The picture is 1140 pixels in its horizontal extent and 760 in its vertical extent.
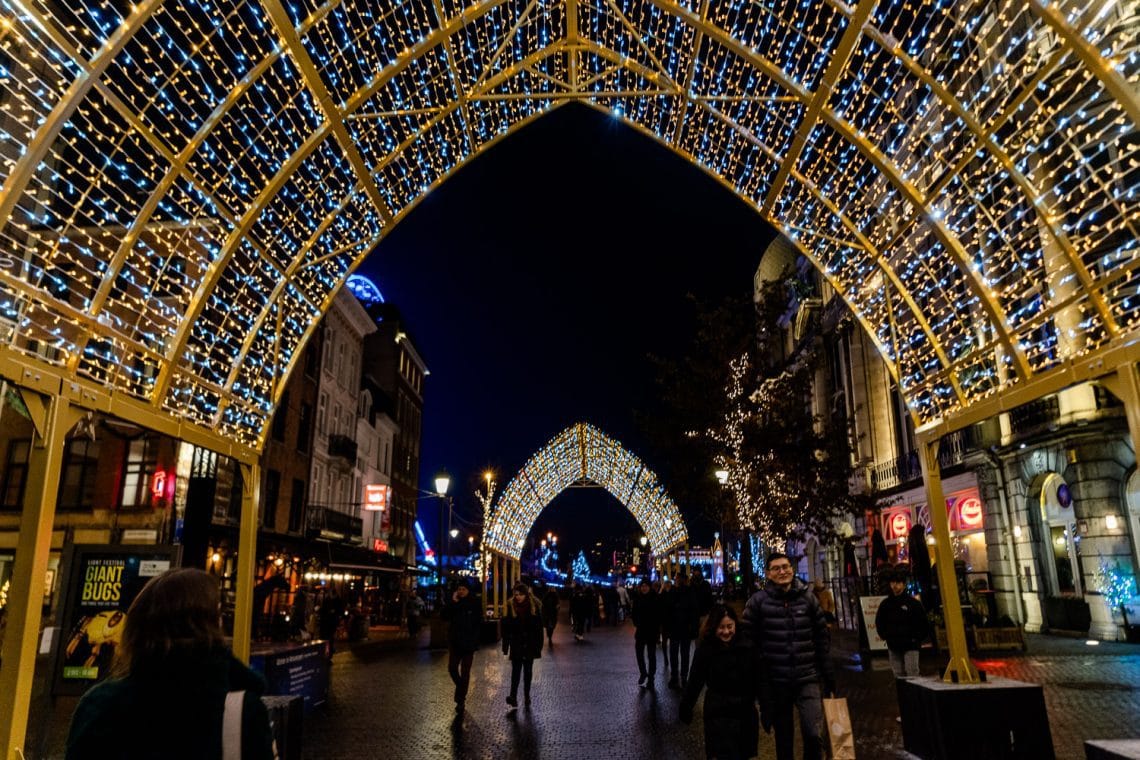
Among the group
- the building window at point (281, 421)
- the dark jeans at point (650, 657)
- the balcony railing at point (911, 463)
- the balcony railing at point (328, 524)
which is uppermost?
the building window at point (281, 421)

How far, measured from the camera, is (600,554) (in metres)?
199

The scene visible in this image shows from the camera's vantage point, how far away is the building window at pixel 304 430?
32219mm

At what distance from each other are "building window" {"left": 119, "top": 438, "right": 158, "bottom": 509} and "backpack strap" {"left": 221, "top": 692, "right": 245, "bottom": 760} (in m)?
23.5

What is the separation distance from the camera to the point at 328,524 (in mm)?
33938

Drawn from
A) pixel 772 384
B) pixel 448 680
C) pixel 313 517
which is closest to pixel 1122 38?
pixel 448 680

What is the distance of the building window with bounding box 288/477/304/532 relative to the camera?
31372 mm

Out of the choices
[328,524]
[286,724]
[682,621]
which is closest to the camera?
[286,724]

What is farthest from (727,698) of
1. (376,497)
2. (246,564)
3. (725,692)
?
(376,497)

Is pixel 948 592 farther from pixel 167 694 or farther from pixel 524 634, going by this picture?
pixel 524 634

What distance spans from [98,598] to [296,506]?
2429cm

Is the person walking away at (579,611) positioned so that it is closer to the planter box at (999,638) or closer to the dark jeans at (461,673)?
the planter box at (999,638)

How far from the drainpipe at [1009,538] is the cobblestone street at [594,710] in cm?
346

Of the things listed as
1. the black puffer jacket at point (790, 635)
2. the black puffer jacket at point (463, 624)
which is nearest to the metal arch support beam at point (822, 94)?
the black puffer jacket at point (790, 635)

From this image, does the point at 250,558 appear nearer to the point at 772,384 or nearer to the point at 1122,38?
the point at 1122,38
